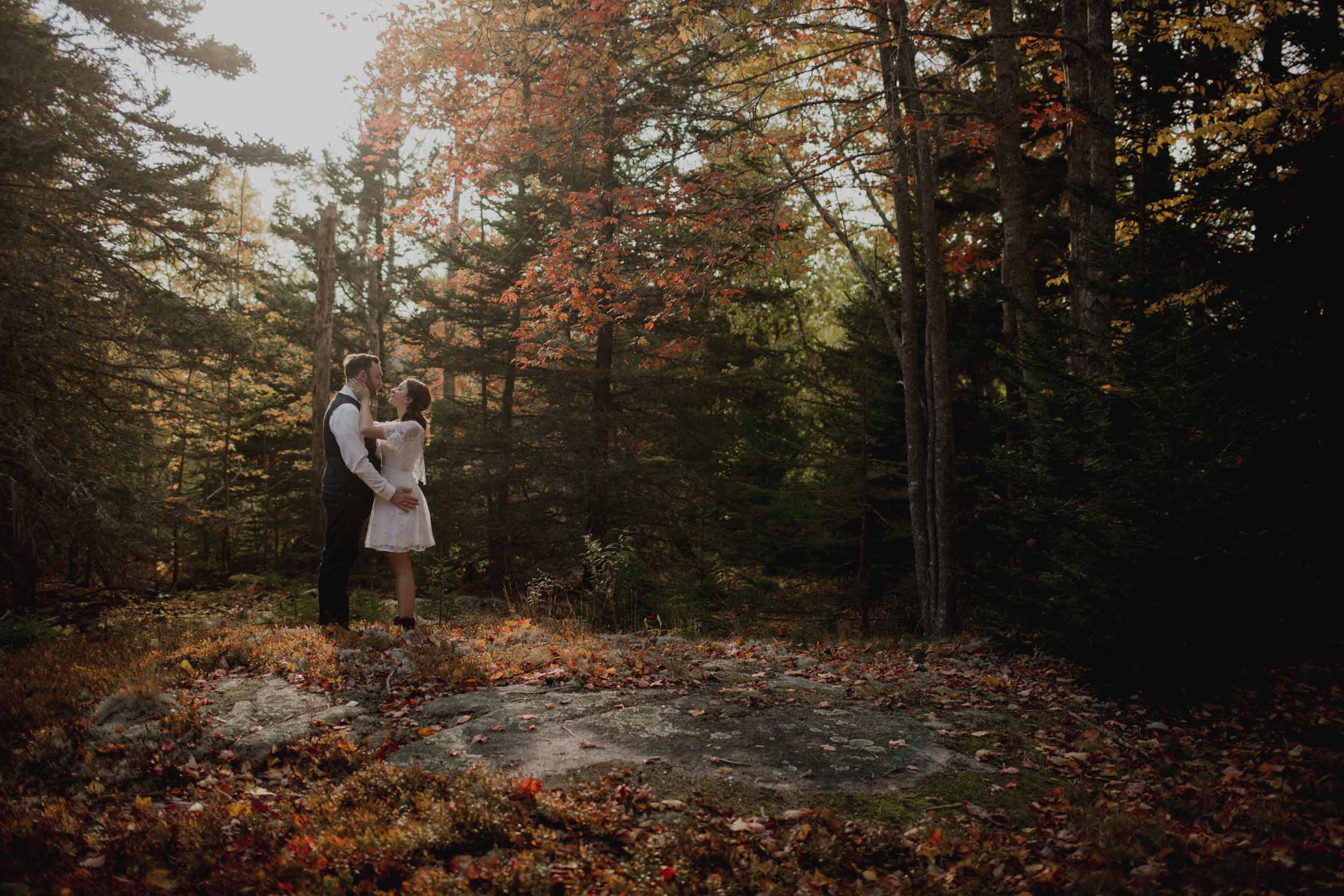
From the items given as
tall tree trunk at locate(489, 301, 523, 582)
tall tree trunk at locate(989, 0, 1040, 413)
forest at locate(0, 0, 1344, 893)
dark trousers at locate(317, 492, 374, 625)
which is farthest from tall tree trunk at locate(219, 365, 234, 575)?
tall tree trunk at locate(989, 0, 1040, 413)

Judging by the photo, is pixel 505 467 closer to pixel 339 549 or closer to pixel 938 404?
pixel 339 549

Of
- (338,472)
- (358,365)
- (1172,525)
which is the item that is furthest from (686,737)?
(358,365)

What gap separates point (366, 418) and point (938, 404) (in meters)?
7.14

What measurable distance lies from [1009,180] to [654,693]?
A: 7.96 metres

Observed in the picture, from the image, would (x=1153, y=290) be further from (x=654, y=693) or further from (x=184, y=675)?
(x=184, y=675)

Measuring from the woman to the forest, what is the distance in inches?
29.2

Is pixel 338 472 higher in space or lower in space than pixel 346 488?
higher

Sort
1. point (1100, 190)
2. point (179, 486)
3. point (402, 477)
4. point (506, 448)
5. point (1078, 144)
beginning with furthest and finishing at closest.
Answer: point (179, 486), point (506, 448), point (1078, 144), point (1100, 190), point (402, 477)

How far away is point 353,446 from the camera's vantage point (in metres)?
6.83

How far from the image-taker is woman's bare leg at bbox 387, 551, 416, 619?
728 cm

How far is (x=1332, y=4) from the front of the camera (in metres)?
8.14

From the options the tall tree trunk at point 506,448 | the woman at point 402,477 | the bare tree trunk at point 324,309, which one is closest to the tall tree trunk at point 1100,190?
the woman at point 402,477

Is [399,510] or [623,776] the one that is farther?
[399,510]

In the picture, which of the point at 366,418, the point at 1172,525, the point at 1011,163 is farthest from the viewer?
the point at 1011,163
